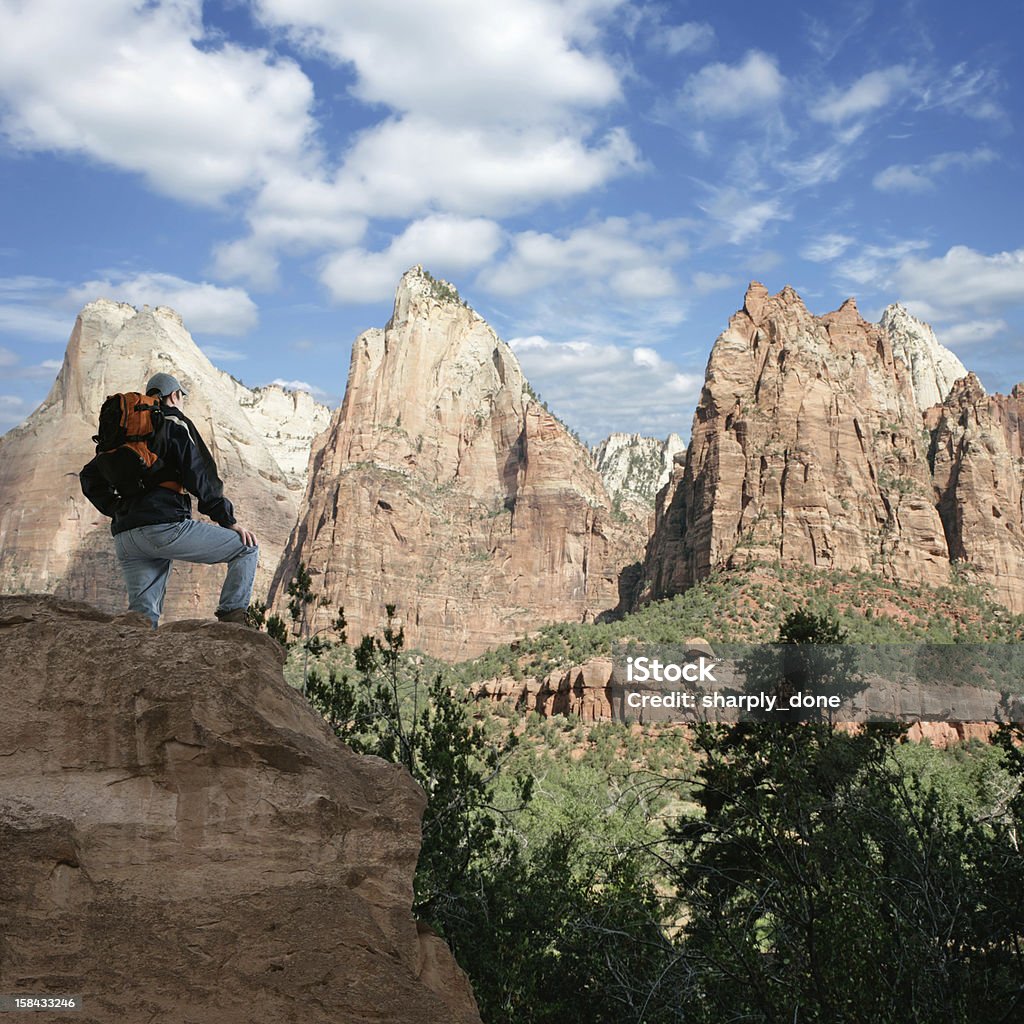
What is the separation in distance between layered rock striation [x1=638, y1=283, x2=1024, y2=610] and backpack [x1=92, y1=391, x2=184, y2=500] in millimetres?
63394

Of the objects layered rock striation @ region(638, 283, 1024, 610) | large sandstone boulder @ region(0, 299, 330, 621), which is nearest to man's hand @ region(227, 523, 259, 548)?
layered rock striation @ region(638, 283, 1024, 610)

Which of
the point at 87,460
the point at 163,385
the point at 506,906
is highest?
the point at 87,460

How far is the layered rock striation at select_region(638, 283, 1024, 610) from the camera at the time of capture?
6875 cm

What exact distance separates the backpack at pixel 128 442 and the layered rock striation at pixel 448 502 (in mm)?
86698

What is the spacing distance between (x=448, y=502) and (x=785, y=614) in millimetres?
60546

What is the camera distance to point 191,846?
462 centimetres

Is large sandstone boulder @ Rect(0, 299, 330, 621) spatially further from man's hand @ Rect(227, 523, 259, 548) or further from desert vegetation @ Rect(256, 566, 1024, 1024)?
man's hand @ Rect(227, 523, 259, 548)

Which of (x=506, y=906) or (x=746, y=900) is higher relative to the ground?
(x=506, y=906)

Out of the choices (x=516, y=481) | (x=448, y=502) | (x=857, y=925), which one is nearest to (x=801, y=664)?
(x=857, y=925)

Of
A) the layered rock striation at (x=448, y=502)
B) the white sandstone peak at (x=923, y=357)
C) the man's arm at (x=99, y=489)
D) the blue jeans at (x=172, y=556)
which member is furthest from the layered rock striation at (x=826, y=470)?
the white sandstone peak at (x=923, y=357)

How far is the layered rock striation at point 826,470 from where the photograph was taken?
68750 mm

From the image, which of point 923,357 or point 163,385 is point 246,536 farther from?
point 923,357

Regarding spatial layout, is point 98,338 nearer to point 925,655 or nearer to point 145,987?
point 925,655

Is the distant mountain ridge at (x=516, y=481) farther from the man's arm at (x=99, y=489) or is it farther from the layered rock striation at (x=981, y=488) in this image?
the man's arm at (x=99, y=489)
